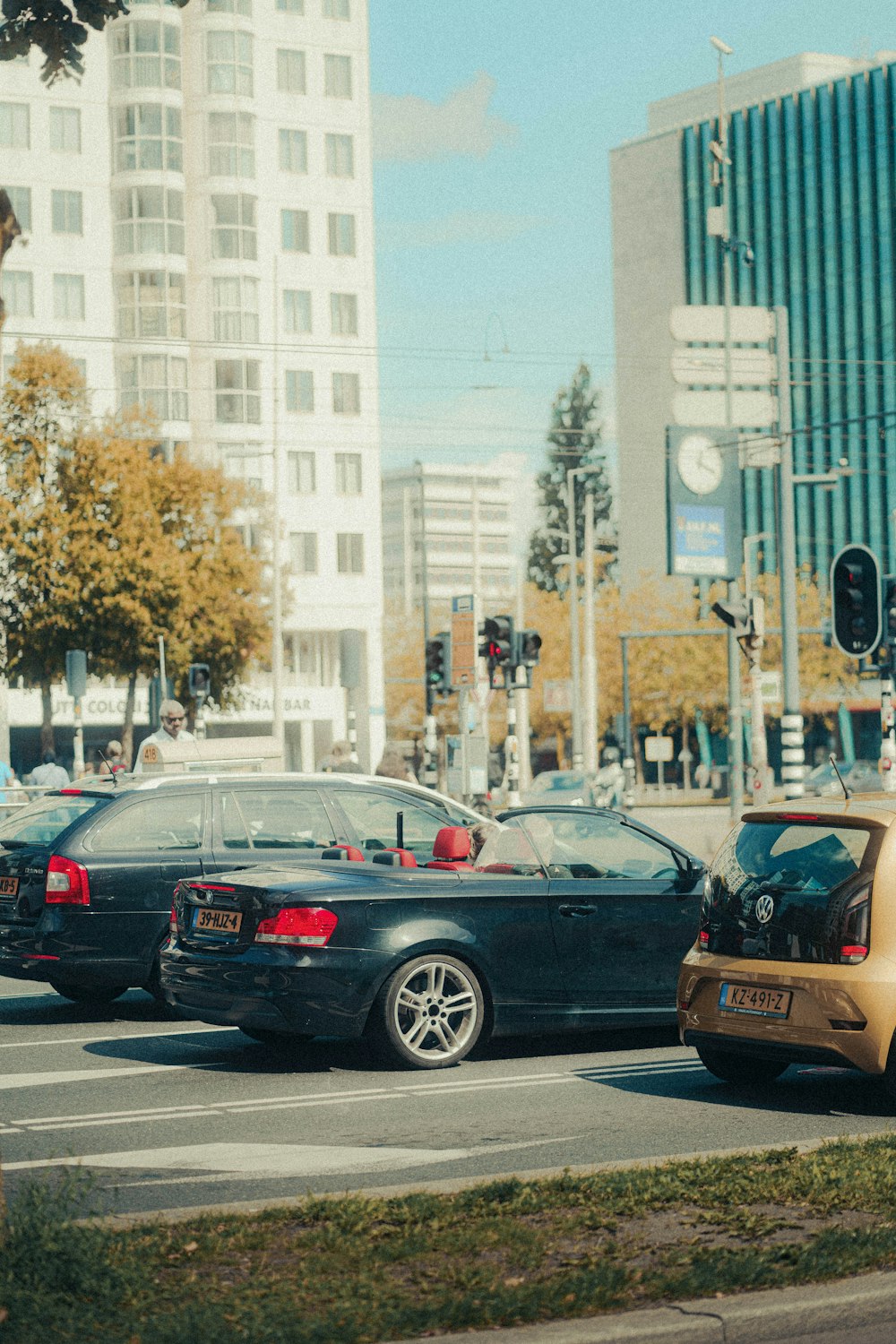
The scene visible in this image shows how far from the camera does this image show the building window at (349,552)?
68.5 metres

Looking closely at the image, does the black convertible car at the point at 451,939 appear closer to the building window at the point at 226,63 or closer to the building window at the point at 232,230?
the building window at the point at 232,230

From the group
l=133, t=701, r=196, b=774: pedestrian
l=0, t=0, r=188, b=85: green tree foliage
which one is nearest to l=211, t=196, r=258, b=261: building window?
l=133, t=701, r=196, b=774: pedestrian

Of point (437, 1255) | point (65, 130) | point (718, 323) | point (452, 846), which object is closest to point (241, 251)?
point (65, 130)

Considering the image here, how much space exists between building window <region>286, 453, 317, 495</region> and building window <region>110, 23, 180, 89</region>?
13621mm

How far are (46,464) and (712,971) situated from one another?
3545 centimetres

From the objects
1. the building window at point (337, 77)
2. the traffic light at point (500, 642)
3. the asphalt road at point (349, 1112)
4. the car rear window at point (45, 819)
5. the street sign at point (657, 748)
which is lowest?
the street sign at point (657, 748)

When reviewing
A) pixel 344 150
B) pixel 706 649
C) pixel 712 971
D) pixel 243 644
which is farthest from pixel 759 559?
pixel 712 971

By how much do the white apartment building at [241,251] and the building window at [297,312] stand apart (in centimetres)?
4

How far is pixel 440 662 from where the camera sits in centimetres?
3116

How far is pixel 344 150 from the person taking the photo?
68.1 m

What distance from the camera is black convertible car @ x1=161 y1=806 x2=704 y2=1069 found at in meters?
9.82

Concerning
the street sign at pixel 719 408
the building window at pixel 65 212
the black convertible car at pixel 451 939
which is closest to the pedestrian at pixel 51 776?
the street sign at pixel 719 408

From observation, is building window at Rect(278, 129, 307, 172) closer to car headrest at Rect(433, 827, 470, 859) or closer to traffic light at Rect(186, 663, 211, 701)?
traffic light at Rect(186, 663, 211, 701)

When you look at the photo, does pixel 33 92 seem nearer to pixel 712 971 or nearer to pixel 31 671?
pixel 31 671
